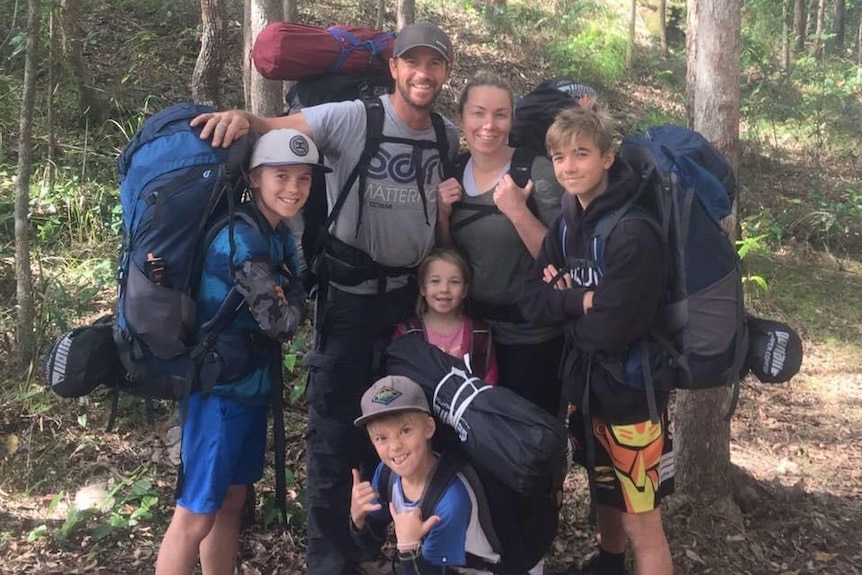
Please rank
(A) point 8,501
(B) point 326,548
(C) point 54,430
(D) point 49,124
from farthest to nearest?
(D) point 49,124 → (C) point 54,430 → (A) point 8,501 → (B) point 326,548

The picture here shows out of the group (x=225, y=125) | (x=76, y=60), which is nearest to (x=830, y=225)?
(x=225, y=125)

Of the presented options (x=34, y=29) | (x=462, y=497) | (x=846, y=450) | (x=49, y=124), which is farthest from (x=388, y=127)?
(x=49, y=124)

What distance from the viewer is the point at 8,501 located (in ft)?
15.1

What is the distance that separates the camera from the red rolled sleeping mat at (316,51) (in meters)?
3.66

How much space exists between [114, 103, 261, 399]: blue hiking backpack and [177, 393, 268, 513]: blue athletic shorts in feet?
0.51

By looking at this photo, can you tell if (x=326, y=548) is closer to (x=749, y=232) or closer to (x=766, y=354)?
(x=766, y=354)

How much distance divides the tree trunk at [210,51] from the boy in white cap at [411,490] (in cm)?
593

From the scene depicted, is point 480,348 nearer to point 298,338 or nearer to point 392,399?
point 392,399

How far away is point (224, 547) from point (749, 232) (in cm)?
783

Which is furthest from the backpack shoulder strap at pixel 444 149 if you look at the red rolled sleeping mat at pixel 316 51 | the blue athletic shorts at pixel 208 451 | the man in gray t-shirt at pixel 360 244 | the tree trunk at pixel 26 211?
the tree trunk at pixel 26 211

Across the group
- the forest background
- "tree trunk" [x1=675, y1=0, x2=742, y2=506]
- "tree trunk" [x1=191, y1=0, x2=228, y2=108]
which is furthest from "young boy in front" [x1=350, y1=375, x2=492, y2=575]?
"tree trunk" [x1=191, y1=0, x2=228, y2=108]

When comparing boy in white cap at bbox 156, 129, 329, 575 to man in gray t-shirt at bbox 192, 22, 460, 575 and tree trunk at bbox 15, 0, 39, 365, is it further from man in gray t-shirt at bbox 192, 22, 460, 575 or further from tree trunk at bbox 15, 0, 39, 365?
tree trunk at bbox 15, 0, 39, 365

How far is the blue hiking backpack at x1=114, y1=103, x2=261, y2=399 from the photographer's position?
2938 mm

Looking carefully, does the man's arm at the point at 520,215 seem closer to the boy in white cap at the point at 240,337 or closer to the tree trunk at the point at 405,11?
the boy in white cap at the point at 240,337
